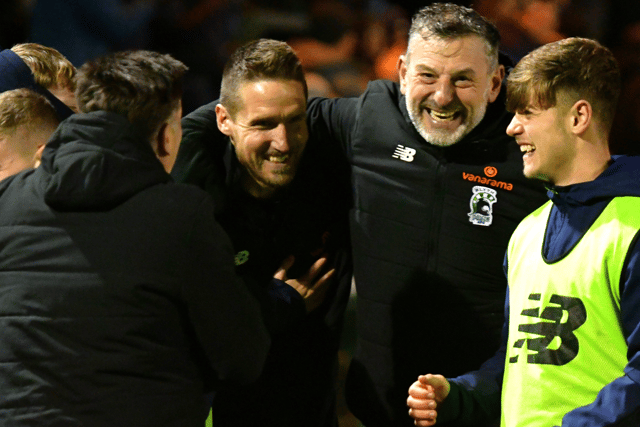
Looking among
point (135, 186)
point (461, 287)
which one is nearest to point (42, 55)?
point (135, 186)

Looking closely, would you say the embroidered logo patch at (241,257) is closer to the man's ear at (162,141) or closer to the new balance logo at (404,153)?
the new balance logo at (404,153)

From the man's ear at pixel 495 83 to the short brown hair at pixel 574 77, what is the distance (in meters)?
0.63

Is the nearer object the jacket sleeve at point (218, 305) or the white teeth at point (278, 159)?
the jacket sleeve at point (218, 305)

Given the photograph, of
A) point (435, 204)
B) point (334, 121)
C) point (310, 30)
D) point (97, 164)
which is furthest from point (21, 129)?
point (310, 30)

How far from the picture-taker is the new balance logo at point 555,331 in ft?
5.60

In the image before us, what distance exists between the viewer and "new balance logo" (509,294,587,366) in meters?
1.71

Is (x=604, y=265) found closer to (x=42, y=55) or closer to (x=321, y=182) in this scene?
(x=321, y=182)

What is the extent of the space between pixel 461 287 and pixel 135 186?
1.43 metres

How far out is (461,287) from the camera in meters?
2.54

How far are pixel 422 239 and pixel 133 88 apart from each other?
129cm

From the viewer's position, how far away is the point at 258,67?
102 inches

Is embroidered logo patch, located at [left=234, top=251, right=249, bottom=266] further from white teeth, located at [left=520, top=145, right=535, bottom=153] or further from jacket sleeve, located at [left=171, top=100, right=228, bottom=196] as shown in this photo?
white teeth, located at [left=520, top=145, right=535, bottom=153]

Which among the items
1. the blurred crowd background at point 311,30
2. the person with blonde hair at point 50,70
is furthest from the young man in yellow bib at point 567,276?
the blurred crowd background at point 311,30

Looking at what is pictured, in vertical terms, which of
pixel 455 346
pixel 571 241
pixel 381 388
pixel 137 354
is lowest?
pixel 381 388
